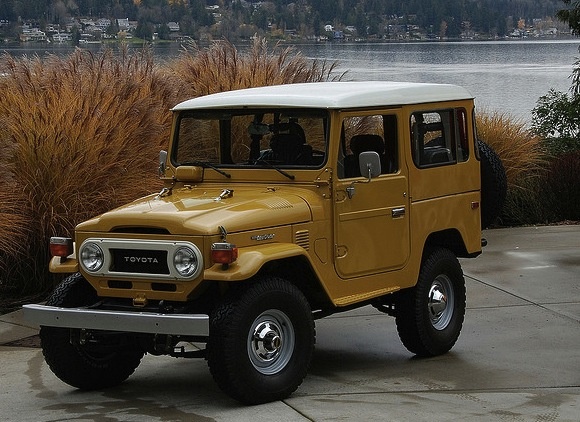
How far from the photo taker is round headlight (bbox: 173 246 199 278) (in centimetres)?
719

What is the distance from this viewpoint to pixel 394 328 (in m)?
9.79

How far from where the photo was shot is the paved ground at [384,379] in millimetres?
7191

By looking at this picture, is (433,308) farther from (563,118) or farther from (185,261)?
(563,118)

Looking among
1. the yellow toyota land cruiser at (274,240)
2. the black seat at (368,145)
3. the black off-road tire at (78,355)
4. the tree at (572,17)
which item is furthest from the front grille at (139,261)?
the tree at (572,17)

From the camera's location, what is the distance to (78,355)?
305 inches

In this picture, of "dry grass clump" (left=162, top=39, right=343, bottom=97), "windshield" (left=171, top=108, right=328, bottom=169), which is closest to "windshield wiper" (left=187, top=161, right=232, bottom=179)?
"windshield" (left=171, top=108, right=328, bottom=169)

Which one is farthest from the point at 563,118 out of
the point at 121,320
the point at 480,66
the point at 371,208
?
the point at 480,66

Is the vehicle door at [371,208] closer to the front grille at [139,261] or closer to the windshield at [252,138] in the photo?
the windshield at [252,138]

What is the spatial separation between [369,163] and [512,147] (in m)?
8.47

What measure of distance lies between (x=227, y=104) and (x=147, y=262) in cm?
161

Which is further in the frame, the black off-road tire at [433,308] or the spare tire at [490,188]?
the spare tire at [490,188]

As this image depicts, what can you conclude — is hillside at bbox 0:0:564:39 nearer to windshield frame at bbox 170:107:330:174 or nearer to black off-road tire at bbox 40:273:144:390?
windshield frame at bbox 170:107:330:174

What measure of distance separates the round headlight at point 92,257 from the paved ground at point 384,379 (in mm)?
835

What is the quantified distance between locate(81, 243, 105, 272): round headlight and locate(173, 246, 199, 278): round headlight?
56 cm
